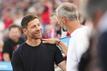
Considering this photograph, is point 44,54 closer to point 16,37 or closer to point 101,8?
point 101,8

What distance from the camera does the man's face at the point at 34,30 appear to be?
5625 millimetres

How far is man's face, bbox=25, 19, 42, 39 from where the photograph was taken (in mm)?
5625

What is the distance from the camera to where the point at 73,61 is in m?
4.71

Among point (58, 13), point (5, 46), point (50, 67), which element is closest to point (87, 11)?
point (58, 13)

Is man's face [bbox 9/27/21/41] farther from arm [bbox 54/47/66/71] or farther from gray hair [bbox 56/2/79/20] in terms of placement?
gray hair [bbox 56/2/79/20]

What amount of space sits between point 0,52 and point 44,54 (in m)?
4.69

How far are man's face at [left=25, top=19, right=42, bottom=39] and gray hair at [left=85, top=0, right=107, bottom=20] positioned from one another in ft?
9.59

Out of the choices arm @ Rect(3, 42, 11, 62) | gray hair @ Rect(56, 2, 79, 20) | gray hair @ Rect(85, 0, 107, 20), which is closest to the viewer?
gray hair @ Rect(85, 0, 107, 20)

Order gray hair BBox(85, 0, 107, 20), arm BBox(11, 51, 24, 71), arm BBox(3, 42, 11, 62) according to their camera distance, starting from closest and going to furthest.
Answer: gray hair BBox(85, 0, 107, 20) < arm BBox(11, 51, 24, 71) < arm BBox(3, 42, 11, 62)

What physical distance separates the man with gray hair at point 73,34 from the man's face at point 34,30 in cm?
50

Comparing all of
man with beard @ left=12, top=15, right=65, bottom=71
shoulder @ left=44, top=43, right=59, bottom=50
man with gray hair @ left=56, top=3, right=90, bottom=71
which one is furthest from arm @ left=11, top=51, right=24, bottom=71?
man with gray hair @ left=56, top=3, right=90, bottom=71

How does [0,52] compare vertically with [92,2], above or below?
below

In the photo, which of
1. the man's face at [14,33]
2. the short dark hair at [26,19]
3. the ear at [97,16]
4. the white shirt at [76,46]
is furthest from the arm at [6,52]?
the ear at [97,16]

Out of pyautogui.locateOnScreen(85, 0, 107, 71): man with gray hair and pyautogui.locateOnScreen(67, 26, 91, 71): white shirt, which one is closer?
pyautogui.locateOnScreen(85, 0, 107, 71): man with gray hair
